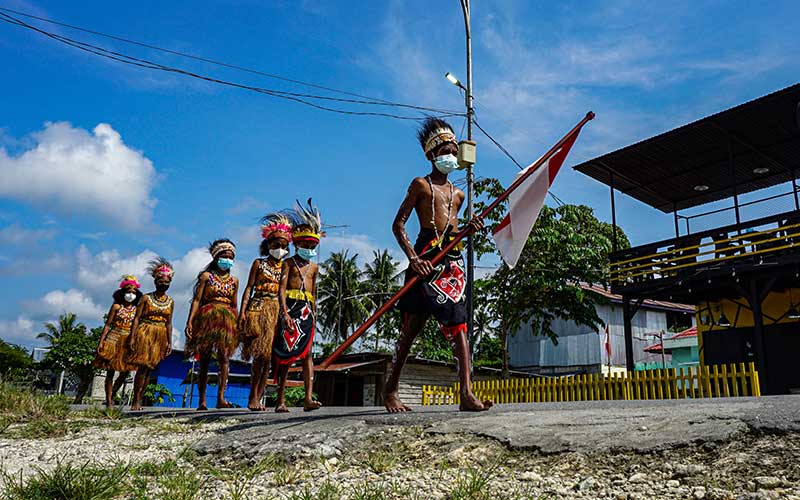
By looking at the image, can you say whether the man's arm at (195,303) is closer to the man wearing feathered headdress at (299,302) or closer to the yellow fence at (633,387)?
the man wearing feathered headdress at (299,302)

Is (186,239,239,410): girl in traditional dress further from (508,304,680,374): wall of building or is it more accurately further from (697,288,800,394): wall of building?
(508,304,680,374): wall of building

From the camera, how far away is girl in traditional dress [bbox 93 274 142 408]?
963 cm

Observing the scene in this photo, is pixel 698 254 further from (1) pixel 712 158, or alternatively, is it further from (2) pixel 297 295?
(2) pixel 297 295

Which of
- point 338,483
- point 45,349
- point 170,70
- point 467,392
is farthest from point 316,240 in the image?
point 45,349

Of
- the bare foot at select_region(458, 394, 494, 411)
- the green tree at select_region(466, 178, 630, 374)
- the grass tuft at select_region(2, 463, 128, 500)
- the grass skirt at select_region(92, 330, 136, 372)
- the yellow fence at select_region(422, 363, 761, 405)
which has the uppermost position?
the green tree at select_region(466, 178, 630, 374)

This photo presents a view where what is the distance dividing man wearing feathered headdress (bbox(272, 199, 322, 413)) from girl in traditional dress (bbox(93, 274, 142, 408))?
11.8ft

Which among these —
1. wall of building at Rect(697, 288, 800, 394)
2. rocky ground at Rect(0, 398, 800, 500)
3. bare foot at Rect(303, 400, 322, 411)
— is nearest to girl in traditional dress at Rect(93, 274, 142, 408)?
bare foot at Rect(303, 400, 322, 411)

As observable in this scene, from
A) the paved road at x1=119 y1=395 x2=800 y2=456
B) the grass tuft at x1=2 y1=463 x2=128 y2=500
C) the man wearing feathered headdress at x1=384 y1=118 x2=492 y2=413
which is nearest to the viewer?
the paved road at x1=119 y1=395 x2=800 y2=456

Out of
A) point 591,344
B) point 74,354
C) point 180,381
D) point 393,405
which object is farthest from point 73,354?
point 393,405

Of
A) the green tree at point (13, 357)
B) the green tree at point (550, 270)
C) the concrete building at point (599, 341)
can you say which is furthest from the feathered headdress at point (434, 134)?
the green tree at point (13, 357)

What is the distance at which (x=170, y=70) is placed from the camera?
1205 centimetres

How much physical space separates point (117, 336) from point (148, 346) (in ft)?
4.61

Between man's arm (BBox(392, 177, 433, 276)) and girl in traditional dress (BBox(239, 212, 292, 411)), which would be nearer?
man's arm (BBox(392, 177, 433, 276))

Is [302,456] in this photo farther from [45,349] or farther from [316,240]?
[45,349]
